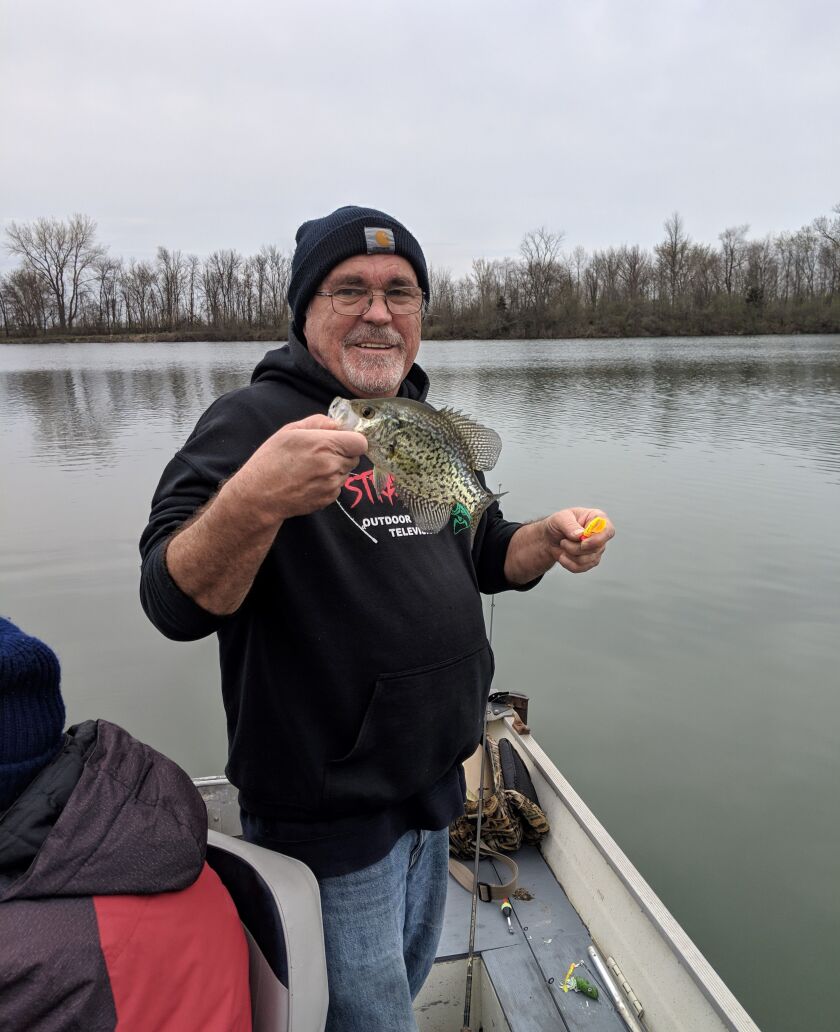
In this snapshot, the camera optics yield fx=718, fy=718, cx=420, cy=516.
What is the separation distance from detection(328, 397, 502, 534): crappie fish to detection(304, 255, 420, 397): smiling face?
0.82 feet

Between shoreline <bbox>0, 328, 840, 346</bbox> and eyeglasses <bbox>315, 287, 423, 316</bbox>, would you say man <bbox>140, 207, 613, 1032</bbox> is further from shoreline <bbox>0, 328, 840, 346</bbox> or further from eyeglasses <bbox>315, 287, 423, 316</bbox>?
shoreline <bbox>0, 328, 840, 346</bbox>

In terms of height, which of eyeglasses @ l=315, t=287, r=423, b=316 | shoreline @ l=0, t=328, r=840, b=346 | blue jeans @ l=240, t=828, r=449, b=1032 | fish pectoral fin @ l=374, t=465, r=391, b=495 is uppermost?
shoreline @ l=0, t=328, r=840, b=346

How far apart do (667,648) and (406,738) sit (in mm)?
6531

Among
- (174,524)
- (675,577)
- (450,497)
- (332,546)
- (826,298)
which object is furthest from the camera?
(826,298)

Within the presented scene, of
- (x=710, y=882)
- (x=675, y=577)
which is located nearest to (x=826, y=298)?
(x=675, y=577)

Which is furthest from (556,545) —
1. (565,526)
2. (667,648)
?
(667,648)

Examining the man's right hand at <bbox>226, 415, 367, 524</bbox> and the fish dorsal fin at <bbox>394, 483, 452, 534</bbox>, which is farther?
the fish dorsal fin at <bbox>394, 483, 452, 534</bbox>

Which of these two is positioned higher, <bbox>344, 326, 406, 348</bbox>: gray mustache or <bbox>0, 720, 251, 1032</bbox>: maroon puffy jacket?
<bbox>344, 326, 406, 348</bbox>: gray mustache

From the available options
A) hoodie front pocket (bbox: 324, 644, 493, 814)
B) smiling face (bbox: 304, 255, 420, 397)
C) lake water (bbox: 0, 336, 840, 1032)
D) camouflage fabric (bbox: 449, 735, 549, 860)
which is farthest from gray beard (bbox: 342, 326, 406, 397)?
lake water (bbox: 0, 336, 840, 1032)

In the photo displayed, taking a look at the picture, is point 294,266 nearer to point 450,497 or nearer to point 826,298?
point 450,497

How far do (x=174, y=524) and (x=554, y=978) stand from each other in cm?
282

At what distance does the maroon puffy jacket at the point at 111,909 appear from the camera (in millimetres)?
1288

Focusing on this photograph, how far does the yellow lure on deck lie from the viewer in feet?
7.78

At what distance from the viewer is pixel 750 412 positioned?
2331 cm
